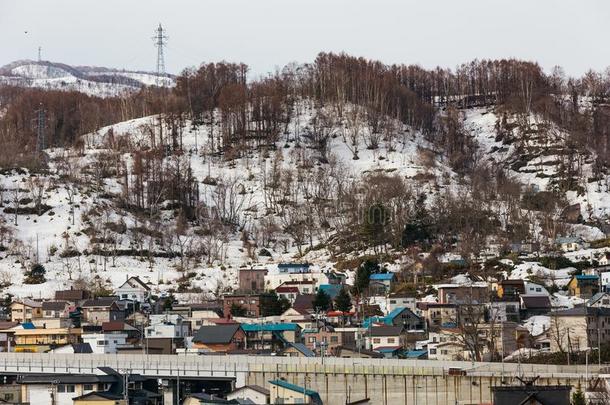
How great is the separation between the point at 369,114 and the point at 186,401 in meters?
59.8

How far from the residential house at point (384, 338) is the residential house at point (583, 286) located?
34.6 ft

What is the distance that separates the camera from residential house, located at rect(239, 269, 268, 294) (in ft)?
245

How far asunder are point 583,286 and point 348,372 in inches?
825

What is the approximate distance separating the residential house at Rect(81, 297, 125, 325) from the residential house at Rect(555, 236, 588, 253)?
25555 mm

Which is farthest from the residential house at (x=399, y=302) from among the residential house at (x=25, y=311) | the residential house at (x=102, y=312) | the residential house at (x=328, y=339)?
the residential house at (x=25, y=311)

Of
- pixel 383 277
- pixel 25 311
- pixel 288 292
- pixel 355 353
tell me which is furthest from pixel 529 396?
pixel 25 311

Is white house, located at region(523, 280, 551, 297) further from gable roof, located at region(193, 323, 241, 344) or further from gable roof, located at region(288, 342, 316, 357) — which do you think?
gable roof, located at region(193, 323, 241, 344)

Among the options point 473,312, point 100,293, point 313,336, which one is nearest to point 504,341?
point 473,312

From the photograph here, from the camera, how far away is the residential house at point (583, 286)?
67.2 meters

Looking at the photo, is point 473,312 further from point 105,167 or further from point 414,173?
point 105,167

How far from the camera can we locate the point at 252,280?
74.9 metres

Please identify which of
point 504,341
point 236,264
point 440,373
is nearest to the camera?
point 440,373

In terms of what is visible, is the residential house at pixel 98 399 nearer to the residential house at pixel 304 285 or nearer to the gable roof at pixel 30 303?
the gable roof at pixel 30 303

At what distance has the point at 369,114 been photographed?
101 meters
